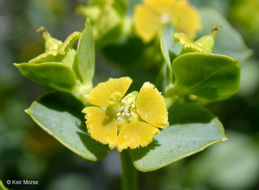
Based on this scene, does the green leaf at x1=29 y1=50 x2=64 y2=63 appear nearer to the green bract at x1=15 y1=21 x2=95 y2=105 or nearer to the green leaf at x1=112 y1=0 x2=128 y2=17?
the green bract at x1=15 y1=21 x2=95 y2=105

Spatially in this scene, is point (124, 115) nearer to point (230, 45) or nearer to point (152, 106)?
point (152, 106)

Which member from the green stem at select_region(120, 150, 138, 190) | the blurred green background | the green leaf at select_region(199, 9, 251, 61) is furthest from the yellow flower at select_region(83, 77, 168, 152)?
the green leaf at select_region(199, 9, 251, 61)

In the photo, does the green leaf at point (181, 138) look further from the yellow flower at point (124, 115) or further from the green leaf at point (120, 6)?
the green leaf at point (120, 6)

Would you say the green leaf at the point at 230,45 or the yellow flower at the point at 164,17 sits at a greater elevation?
the yellow flower at the point at 164,17

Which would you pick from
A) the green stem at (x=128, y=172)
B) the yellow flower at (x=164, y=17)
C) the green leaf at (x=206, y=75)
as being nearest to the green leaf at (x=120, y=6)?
the yellow flower at (x=164, y=17)

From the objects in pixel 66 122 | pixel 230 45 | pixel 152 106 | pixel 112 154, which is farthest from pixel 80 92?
pixel 112 154

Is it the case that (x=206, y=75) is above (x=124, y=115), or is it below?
above
